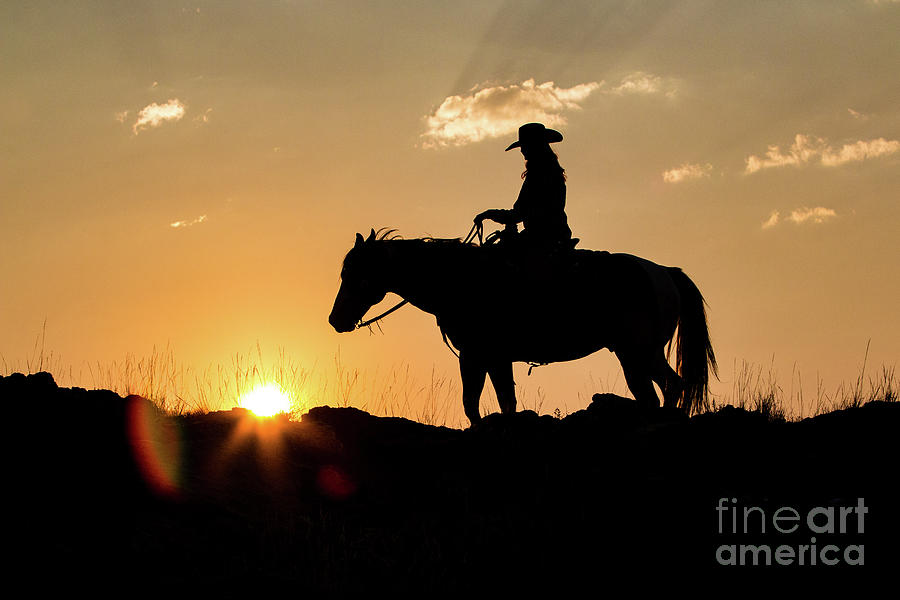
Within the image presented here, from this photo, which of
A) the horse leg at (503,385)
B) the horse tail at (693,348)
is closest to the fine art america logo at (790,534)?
the horse leg at (503,385)

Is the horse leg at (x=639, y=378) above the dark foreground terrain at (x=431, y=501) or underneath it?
above

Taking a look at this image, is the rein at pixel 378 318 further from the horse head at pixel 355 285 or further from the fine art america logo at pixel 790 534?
the fine art america logo at pixel 790 534

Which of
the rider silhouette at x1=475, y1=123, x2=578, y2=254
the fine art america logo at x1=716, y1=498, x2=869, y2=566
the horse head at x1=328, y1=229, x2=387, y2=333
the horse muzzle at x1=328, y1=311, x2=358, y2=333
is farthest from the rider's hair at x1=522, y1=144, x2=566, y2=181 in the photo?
the fine art america logo at x1=716, y1=498, x2=869, y2=566

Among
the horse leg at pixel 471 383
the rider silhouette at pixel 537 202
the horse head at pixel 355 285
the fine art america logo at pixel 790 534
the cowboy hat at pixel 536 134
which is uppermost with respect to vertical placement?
the cowboy hat at pixel 536 134

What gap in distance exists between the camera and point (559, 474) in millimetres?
7090

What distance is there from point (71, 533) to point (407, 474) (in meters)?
2.70

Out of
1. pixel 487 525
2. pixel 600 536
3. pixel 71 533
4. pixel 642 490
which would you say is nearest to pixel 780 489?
pixel 642 490

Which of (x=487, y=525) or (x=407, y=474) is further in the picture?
(x=407, y=474)

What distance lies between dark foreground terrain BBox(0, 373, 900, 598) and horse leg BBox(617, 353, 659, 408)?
1.67 m

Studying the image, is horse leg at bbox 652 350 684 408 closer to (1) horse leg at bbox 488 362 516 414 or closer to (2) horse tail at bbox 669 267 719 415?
(2) horse tail at bbox 669 267 719 415

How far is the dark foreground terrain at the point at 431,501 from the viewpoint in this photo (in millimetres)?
5477

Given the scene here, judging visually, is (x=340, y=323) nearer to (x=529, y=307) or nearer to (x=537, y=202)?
(x=529, y=307)

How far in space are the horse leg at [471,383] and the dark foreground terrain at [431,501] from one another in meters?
1.20

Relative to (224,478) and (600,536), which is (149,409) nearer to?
(224,478)
